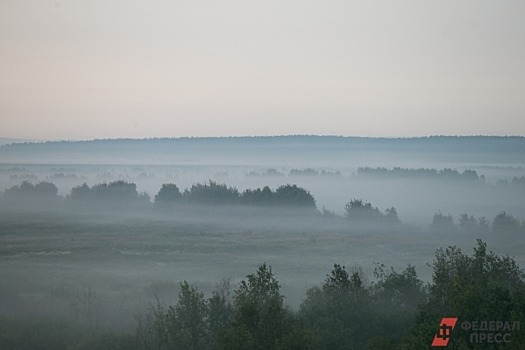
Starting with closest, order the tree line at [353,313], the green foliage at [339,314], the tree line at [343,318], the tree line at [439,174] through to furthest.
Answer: the tree line at [343,318] < the tree line at [353,313] < the green foliage at [339,314] < the tree line at [439,174]

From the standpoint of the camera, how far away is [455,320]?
69.7ft

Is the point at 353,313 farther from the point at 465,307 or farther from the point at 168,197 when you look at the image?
the point at 168,197

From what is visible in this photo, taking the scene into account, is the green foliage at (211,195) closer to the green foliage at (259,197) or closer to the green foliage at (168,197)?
the green foliage at (168,197)

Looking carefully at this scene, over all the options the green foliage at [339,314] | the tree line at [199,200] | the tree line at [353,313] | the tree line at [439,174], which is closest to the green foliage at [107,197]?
the tree line at [199,200]

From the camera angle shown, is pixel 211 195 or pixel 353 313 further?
pixel 211 195

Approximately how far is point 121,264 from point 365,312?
38040 millimetres

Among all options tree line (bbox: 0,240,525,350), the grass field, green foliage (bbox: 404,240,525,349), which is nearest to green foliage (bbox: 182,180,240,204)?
the grass field

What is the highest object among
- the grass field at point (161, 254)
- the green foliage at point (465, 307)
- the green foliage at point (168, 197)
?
the green foliage at point (465, 307)

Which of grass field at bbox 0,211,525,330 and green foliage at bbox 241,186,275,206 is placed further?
green foliage at bbox 241,186,275,206

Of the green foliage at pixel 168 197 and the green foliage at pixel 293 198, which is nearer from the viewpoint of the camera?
the green foliage at pixel 293 198

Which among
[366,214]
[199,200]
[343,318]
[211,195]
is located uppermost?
[343,318]

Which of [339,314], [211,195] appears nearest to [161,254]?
[339,314]

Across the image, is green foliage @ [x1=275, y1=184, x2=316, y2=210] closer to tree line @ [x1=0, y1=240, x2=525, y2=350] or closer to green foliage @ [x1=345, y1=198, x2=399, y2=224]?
green foliage @ [x1=345, y1=198, x2=399, y2=224]

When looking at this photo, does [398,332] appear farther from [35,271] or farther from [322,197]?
[322,197]
